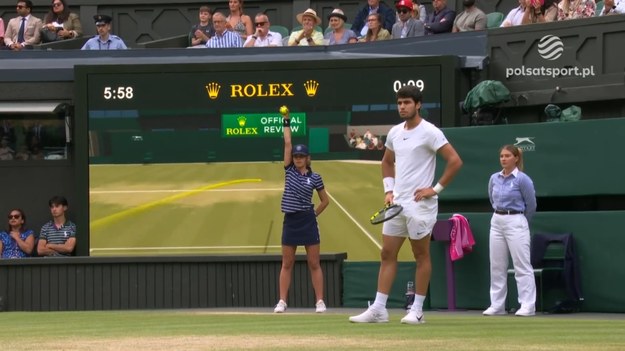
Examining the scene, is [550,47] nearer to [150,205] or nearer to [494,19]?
[494,19]

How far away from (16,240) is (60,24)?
4350 millimetres

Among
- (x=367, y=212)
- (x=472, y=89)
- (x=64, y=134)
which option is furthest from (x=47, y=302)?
(x=472, y=89)

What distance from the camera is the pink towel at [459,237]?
14875mm

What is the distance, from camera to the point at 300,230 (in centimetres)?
1451

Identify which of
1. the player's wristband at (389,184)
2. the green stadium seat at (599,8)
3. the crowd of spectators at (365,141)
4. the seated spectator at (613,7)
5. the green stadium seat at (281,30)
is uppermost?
the green stadium seat at (281,30)

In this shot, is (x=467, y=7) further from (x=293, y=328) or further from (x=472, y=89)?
(x=293, y=328)

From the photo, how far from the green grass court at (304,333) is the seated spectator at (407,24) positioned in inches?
243

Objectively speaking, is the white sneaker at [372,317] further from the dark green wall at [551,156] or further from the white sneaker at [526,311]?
the dark green wall at [551,156]

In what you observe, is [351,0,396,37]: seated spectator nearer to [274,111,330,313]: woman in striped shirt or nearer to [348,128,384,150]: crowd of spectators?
[348,128,384,150]: crowd of spectators

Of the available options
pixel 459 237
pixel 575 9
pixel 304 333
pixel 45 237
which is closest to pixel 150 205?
pixel 45 237

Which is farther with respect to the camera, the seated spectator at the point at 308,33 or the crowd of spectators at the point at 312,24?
the seated spectator at the point at 308,33

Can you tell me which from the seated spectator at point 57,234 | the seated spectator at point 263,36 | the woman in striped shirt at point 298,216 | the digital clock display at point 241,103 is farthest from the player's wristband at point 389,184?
the seated spectator at point 263,36

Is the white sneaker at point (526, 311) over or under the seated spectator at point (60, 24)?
under

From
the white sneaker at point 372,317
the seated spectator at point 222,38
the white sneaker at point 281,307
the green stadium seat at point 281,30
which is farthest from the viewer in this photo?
the green stadium seat at point 281,30
